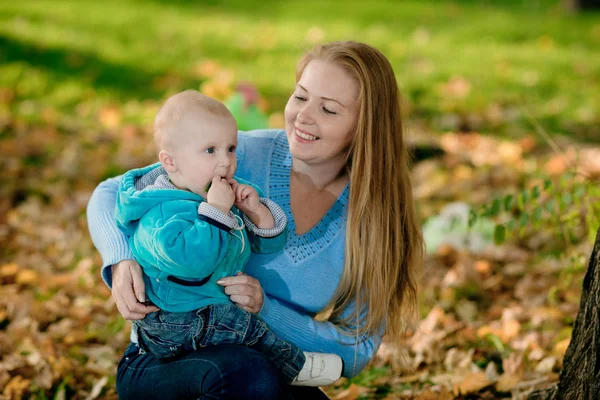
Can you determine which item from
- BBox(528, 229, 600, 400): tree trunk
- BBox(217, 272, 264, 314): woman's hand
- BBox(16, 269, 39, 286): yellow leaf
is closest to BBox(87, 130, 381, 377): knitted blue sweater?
BBox(217, 272, 264, 314): woman's hand

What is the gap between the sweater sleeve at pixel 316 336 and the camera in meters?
2.40

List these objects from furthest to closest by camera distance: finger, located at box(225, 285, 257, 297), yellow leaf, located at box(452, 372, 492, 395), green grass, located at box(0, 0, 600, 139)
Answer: green grass, located at box(0, 0, 600, 139), yellow leaf, located at box(452, 372, 492, 395), finger, located at box(225, 285, 257, 297)

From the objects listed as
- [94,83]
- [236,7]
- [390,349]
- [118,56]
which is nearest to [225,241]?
[390,349]

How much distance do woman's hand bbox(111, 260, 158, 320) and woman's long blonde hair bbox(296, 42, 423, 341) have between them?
0.72 m

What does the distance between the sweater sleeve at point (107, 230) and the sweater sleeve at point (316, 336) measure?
1.65ft

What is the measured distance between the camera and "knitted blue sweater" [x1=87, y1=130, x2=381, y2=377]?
243cm

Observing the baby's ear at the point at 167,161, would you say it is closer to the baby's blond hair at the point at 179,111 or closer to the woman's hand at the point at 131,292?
the baby's blond hair at the point at 179,111

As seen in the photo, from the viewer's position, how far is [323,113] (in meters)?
2.43

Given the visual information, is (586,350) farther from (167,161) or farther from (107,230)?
(107,230)

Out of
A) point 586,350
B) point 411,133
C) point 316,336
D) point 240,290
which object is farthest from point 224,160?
point 411,133

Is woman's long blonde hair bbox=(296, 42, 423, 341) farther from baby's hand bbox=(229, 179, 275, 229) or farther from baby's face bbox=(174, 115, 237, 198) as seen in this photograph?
baby's face bbox=(174, 115, 237, 198)

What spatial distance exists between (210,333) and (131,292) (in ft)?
0.88

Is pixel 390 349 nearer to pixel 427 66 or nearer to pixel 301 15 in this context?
pixel 427 66

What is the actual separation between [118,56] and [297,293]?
4859mm
